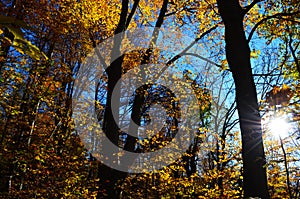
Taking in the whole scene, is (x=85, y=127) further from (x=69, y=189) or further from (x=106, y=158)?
(x=106, y=158)

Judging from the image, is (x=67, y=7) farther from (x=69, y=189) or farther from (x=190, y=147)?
(x=190, y=147)

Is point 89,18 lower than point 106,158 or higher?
higher

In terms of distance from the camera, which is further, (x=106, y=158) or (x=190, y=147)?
(x=190, y=147)

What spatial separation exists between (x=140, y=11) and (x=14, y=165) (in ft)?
26.2

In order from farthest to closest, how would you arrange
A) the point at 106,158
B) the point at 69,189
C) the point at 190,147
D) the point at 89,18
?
the point at 190,147 < the point at 89,18 < the point at 69,189 < the point at 106,158

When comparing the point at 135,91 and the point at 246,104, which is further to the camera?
the point at 135,91

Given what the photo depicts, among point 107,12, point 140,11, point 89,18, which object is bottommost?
point 89,18

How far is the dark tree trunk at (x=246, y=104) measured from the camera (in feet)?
14.4

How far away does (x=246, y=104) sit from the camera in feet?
15.7

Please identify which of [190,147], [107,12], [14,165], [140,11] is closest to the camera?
[14,165]

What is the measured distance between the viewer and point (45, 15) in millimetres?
10555

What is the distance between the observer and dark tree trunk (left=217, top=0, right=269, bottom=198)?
4391 mm

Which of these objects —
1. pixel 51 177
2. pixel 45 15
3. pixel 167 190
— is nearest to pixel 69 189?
pixel 51 177

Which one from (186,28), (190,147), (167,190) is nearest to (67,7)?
(186,28)
